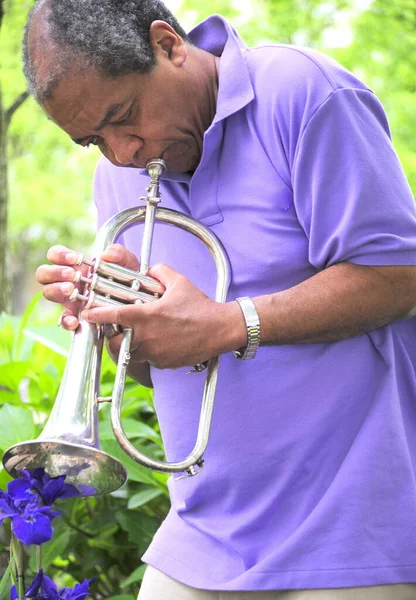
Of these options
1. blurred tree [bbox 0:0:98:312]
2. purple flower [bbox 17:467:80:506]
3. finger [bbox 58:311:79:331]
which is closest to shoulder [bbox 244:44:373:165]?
finger [bbox 58:311:79:331]

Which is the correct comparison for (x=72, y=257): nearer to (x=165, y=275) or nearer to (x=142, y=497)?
(x=165, y=275)

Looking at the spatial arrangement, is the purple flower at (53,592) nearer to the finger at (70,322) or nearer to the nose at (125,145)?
the finger at (70,322)

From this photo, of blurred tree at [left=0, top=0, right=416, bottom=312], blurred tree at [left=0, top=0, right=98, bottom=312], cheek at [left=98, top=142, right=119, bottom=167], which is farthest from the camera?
blurred tree at [left=0, top=0, right=98, bottom=312]

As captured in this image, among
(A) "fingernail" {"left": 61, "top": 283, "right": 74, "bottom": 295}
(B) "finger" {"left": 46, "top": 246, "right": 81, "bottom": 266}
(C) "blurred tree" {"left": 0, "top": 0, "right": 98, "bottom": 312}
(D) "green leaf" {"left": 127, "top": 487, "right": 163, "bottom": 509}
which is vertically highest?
(B) "finger" {"left": 46, "top": 246, "right": 81, "bottom": 266}

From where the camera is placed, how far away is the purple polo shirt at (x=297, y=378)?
1.80 meters

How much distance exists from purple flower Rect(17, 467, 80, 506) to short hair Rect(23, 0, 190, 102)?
82cm

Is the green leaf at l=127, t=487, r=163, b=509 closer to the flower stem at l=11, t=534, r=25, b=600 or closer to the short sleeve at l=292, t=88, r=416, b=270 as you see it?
the flower stem at l=11, t=534, r=25, b=600

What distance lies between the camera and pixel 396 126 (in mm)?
9977

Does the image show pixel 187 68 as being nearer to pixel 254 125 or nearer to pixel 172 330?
pixel 254 125

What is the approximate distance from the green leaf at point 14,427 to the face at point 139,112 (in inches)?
41.1

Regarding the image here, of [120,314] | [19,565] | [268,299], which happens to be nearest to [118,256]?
[120,314]

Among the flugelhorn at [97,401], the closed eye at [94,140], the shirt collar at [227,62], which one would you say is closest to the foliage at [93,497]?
the flugelhorn at [97,401]

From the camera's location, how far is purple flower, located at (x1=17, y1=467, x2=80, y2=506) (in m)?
1.88

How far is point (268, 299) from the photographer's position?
72.1 inches
